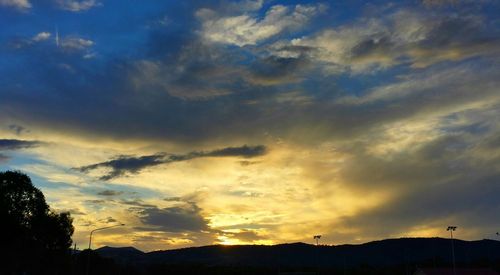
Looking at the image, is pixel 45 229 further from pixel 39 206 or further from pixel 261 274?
pixel 261 274

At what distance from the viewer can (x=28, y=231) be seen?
114688 millimetres

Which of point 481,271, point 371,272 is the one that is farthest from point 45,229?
point 371,272

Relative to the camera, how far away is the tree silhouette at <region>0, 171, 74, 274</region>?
10881 centimetres

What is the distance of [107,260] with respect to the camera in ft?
532

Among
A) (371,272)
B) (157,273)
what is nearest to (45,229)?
(157,273)

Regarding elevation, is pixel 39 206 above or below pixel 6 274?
above

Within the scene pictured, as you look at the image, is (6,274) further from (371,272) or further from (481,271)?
(371,272)

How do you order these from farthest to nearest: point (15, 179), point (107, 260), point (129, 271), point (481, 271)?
point (129, 271), point (107, 260), point (481, 271), point (15, 179)

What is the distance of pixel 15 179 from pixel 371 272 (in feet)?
392

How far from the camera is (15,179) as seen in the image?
381 feet

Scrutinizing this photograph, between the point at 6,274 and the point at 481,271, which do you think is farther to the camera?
the point at 481,271

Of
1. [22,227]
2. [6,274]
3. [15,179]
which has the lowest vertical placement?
[6,274]

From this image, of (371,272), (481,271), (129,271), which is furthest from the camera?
(371,272)

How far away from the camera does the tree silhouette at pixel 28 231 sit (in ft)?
357
